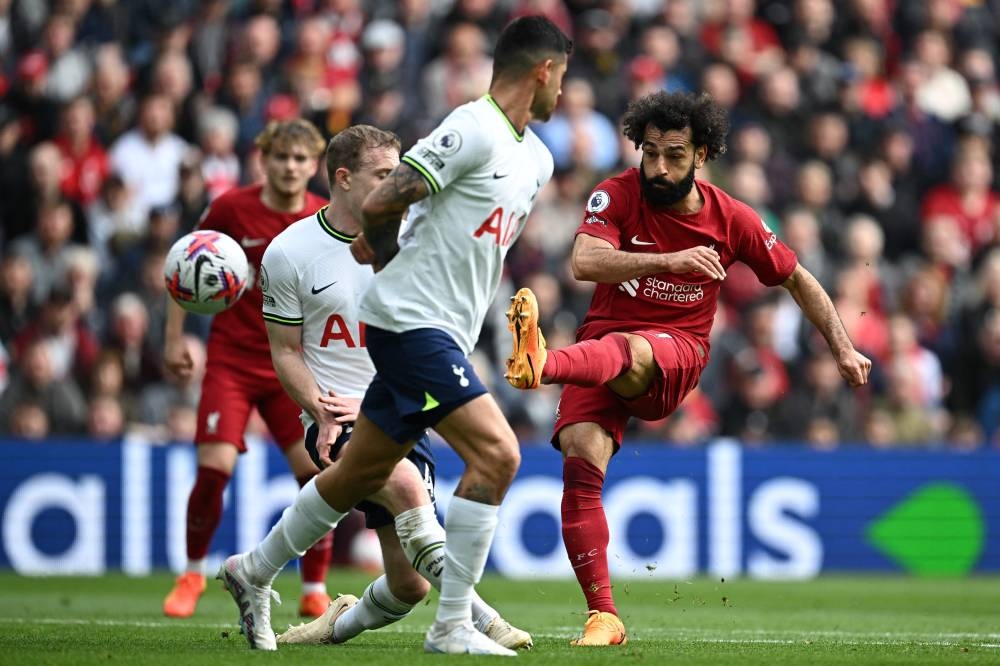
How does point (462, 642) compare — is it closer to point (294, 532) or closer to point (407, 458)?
point (294, 532)

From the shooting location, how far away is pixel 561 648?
7129 mm

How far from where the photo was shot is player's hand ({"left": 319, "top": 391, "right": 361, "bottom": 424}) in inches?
281

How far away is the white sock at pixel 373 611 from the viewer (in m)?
7.11

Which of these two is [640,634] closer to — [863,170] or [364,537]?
[364,537]

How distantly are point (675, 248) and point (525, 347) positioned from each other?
46.8 inches

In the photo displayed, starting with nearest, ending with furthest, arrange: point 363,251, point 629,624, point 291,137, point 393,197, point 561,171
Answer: point 393,197
point 363,251
point 629,624
point 291,137
point 561,171

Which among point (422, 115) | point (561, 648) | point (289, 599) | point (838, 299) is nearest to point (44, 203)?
point (422, 115)

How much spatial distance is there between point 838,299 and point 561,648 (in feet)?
29.7

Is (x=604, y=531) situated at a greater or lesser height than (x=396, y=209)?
lesser

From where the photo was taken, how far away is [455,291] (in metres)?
6.45

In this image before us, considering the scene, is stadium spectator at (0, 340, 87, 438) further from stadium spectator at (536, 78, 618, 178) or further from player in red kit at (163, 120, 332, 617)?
stadium spectator at (536, 78, 618, 178)

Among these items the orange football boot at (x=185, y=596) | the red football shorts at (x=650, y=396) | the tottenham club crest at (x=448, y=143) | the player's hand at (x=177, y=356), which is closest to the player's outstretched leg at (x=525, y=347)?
the red football shorts at (x=650, y=396)

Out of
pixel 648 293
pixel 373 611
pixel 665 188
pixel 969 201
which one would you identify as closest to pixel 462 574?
pixel 373 611

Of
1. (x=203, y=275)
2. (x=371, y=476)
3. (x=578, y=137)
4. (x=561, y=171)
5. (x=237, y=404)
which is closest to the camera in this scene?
(x=371, y=476)
